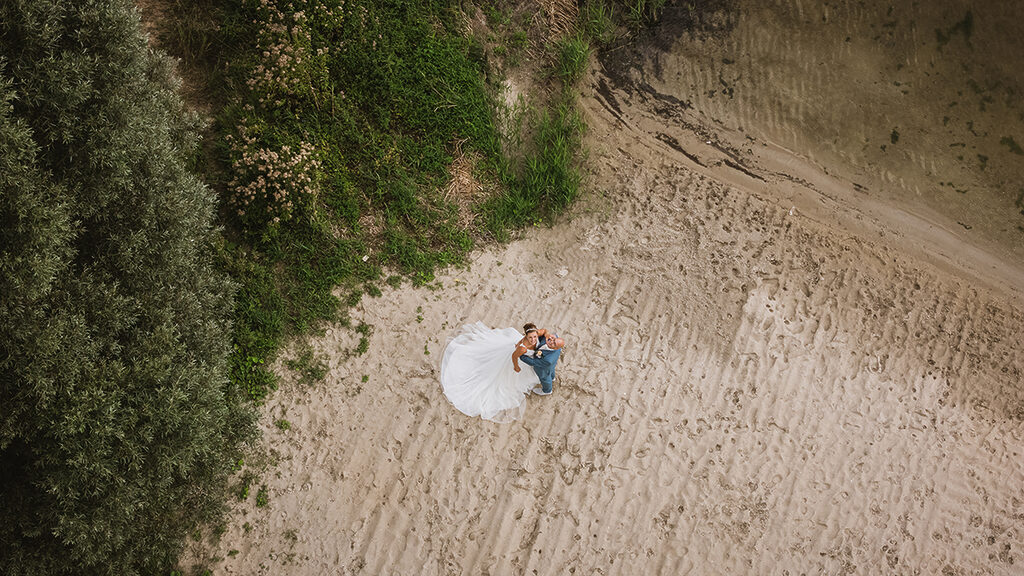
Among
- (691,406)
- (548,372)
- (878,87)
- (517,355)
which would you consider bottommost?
(691,406)

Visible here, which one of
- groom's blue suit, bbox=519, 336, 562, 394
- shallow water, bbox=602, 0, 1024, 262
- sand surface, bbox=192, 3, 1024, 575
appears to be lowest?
sand surface, bbox=192, 3, 1024, 575

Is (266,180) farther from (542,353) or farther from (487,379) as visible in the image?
(542,353)

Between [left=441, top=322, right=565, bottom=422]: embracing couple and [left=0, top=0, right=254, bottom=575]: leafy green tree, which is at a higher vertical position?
[left=0, top=0, right=254, bottom=575]: leafy green tree

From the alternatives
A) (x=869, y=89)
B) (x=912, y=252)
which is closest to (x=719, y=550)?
(x=912, y=252)

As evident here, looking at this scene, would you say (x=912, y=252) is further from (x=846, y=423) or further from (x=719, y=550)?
(x=719, y=550)

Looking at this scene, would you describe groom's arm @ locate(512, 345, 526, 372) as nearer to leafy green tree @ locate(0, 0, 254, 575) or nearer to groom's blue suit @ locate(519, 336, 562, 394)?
groom's blue suit @ locate(519, 336, 562, 394)

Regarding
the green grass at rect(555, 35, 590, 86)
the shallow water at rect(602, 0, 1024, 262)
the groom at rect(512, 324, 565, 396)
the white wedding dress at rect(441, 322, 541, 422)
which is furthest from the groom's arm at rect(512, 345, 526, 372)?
the shallow water at rect(602, 0, 1024, 262)

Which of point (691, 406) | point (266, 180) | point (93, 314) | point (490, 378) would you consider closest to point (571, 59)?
point (266, 180)
